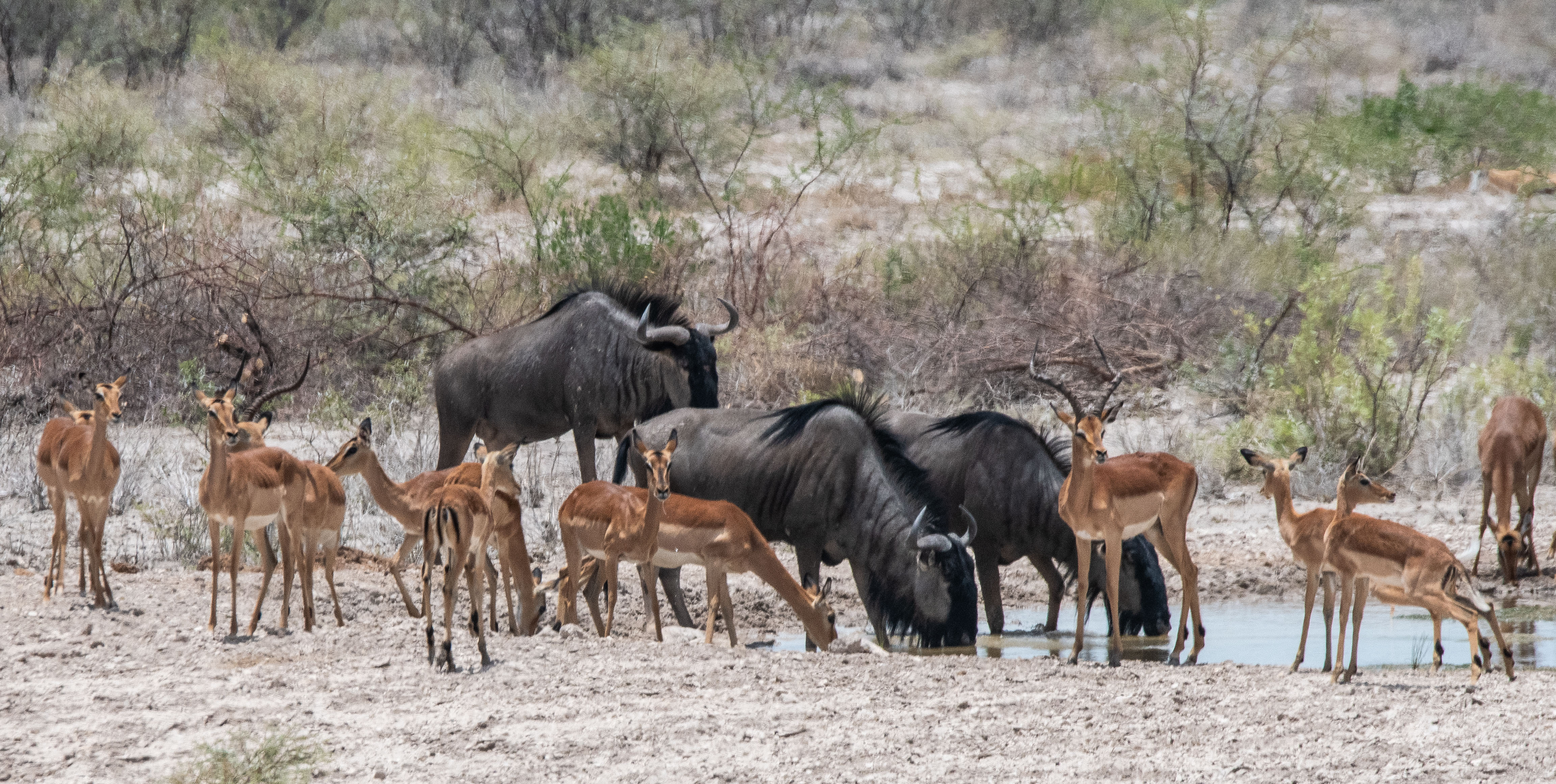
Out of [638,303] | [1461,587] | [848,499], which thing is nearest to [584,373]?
[638,303]

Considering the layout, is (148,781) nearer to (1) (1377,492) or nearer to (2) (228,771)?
(2) (228,771)

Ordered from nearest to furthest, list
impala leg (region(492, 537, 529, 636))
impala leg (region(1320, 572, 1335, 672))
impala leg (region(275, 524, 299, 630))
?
1. impala leg (region(1320, 572, 1335, 672))
2. impala leg (region(275, 524, 299, 630))
3. impala leg (region(492, 537, 529, 636))

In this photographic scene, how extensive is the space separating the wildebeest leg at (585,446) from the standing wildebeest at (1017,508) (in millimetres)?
2801

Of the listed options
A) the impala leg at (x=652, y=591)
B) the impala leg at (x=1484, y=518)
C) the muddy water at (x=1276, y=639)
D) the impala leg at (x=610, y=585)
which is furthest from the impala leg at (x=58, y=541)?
the impala leg at (x=1484, y=518)

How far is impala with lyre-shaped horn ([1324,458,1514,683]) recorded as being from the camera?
7.20 metres

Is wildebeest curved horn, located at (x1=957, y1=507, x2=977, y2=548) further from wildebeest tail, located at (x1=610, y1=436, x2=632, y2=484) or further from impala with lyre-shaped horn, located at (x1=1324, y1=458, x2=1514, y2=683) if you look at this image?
impala with lyre-shaped horn, located at (x1=1324, y1=458, x2=1514, y2=683)

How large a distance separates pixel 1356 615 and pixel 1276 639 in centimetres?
253

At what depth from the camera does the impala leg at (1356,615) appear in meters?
7.39

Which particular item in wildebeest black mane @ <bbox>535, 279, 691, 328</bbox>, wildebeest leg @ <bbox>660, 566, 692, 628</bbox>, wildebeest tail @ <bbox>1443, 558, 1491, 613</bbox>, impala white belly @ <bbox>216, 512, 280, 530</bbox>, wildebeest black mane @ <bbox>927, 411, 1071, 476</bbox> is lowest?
wildebeest leg @ <bbox>660, 566, 692, 628</bbox>

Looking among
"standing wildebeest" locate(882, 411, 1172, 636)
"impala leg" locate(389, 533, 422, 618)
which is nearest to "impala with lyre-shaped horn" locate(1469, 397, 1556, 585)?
"standing wildebeest" locate(882, 411, 1172, 636)

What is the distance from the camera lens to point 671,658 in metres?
7.57

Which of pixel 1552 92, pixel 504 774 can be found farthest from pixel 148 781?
pixel 1552 92

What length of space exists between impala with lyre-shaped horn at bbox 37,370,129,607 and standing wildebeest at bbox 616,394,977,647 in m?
2.90

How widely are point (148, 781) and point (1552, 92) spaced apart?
36655mm
